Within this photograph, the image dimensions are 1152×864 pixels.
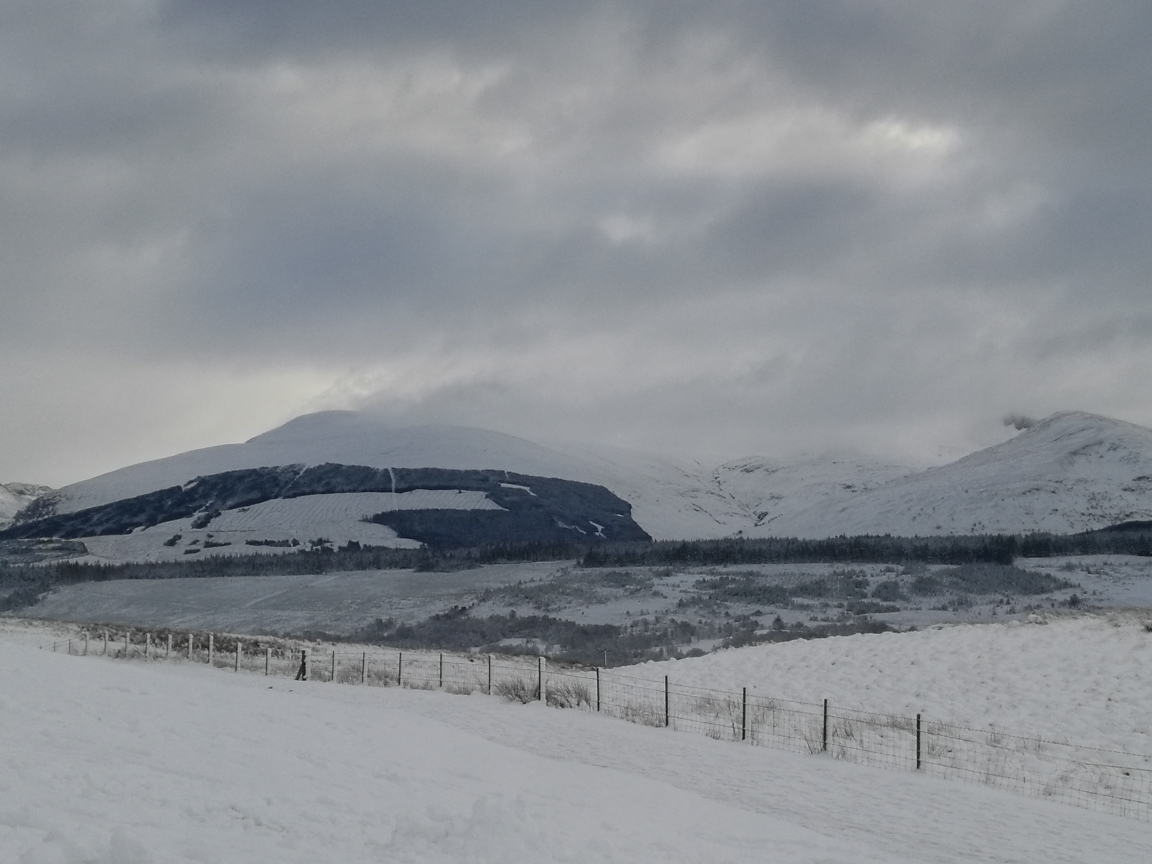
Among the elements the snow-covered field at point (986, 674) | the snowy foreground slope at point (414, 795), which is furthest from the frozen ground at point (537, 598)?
the snowy foreground slope at point (414, 795)

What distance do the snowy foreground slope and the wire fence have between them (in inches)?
57.2

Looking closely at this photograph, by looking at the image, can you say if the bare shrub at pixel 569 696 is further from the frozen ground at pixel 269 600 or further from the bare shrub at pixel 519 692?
the frozen ground at pixel 269 600

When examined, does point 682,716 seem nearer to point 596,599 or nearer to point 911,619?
point 911,619

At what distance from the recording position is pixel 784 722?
23.5 m

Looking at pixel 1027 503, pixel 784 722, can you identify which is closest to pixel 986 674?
pixel 784 722

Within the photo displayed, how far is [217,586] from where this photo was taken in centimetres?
9181

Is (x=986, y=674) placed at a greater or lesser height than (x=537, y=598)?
greater

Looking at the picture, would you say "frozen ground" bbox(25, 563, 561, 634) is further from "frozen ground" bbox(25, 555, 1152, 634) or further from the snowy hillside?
the snowy hillside

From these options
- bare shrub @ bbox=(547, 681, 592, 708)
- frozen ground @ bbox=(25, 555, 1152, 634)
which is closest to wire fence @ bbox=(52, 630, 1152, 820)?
bare shrub @ bbox=(547, 681, 592, 708)

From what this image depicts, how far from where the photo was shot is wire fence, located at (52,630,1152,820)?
1758 centimetres

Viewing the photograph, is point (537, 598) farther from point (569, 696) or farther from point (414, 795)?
point (414, 795)

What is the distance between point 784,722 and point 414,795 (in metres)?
15.2

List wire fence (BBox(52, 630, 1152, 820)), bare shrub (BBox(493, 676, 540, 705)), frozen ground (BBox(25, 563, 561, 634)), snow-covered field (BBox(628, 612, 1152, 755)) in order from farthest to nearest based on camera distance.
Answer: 1. frozen ground (BBox(25, 563, 561, 634))
2. bare shrub (BBox(493, 676, 540, 705))
3. snow-covered field (BBox(628, 612, 1152, 755))
4. wire fence (BBox(52, 630, 1152, 820))

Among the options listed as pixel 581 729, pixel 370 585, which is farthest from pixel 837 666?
pixel 370 585
